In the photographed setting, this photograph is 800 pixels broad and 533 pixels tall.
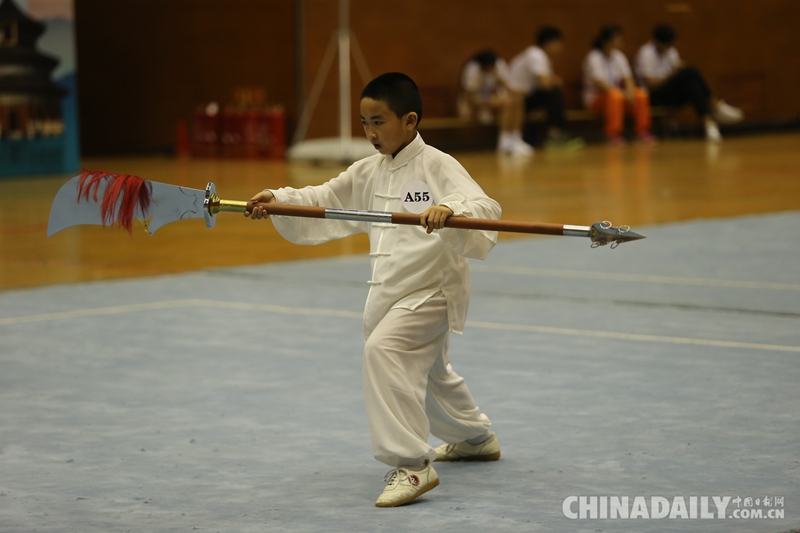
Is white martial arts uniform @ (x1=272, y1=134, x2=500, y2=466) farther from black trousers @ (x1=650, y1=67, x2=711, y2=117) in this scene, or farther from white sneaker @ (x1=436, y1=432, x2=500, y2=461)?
black trousers @ (x1=650, y1=67, x2=711, y2=117)

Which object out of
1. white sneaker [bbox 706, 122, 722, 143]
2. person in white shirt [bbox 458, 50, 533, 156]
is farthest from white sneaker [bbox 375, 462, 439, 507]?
white sneaker [bbox 706, 122, 722, 143]

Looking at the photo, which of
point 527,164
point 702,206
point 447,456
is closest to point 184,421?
point 447,456

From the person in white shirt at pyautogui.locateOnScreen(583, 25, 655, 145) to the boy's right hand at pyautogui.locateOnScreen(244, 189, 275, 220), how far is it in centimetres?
1623

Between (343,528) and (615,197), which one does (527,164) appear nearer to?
(615,197)

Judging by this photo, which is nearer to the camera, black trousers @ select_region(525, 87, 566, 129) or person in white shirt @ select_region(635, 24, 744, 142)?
black trousers @ select_region(525, 87, 566, 129)

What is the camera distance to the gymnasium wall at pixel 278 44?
61.9 ft

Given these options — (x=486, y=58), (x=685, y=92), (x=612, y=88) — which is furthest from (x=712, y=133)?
(x=486, y=58)

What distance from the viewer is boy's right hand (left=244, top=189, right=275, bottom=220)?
153 inches

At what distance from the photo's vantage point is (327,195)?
4133 mm

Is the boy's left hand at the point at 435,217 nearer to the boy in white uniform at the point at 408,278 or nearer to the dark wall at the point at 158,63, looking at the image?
the boy in white uniform at the point at 408,278

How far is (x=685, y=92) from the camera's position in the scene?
20.4 metres

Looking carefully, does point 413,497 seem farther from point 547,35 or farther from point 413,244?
point 547,35

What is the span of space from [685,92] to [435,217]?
58.0 ft
